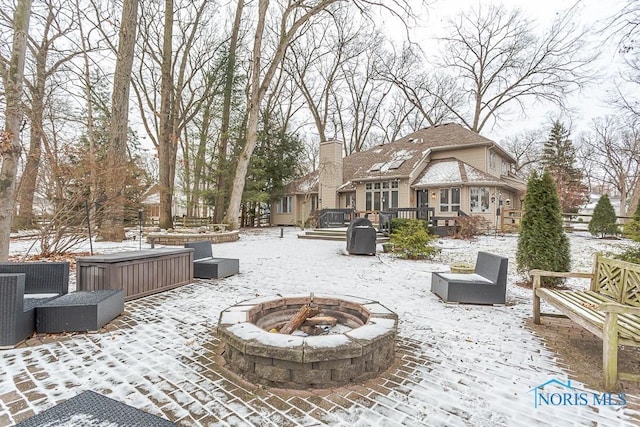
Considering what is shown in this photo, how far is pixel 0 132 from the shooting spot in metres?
5.08

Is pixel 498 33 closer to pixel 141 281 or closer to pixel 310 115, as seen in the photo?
pixel 310 115

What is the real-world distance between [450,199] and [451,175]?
1.30 m

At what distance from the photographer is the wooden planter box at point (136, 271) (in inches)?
163

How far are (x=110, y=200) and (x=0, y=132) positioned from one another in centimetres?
319

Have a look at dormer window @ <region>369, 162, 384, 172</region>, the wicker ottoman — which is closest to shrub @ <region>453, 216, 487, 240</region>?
dormer window @ <region>369, 162, 384, 172</region>

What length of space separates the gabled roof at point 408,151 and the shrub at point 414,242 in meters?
9.26

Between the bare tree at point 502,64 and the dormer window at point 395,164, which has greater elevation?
the bare tree at point 502,64

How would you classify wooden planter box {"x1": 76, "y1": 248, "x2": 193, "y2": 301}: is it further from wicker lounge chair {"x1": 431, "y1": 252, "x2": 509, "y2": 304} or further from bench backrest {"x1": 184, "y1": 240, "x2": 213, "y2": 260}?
wicker lounge chair {"x1": 431, "y1": 252, "x2": 509, "y2": 304}

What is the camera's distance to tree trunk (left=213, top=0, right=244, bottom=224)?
16312mm

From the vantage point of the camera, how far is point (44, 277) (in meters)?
3.63

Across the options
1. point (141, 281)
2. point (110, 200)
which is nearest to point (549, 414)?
point (141, 281)

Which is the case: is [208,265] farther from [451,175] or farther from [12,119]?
[451,175]

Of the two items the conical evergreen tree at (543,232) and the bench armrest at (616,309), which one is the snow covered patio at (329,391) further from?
the conical evergreen tree at (543,232)

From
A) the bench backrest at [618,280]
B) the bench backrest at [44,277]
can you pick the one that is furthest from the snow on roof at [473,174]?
the bench backrest at [44,277]
